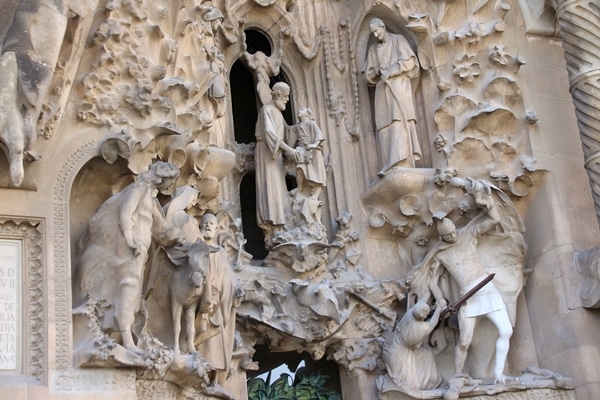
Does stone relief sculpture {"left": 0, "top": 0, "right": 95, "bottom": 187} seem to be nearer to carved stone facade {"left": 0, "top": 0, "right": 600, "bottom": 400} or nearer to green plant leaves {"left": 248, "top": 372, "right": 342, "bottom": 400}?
carved stone facade {"left": 0, "top": 0, "right": 600, "bottom": 400}

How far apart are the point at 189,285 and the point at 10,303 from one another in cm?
150

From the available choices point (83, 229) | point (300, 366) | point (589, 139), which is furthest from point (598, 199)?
point (83, 229)

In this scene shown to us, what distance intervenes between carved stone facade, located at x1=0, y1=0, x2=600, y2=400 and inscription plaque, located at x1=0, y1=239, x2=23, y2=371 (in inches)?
0.7

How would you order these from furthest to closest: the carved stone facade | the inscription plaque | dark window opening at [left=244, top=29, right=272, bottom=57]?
dark window opening at [left=244, top=29, right=272, bottom=57] → the carved stone facade → the inscription plaque

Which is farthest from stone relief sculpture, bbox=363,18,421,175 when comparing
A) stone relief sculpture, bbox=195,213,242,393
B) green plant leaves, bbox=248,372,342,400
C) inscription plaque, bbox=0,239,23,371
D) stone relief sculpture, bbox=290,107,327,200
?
inscription plaque, bbox=0,239,23,371

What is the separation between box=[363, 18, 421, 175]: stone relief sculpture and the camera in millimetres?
12984

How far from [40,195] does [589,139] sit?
5.64 metres

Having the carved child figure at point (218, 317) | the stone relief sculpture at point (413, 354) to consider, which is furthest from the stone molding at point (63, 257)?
the stone relief sculpture at point (413, 354)

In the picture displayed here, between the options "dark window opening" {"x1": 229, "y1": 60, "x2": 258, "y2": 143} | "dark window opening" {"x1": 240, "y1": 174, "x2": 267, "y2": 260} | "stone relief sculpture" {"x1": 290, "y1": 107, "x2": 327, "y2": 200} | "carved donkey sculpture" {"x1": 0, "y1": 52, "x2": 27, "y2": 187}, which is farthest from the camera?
"dark window opening" {"x1": 229, "y1": 60, "x2": 258, "y2": 143}

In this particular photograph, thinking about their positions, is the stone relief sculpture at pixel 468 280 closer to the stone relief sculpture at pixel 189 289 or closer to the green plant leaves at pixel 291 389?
the green plant leaves at pixel 291 389

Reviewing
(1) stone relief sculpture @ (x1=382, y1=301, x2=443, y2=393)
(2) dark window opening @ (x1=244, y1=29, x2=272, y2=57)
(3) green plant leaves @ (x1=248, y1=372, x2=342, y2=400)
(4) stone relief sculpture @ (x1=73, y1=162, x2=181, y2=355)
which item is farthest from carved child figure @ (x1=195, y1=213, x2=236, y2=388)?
(2) dark window opening @ (x1=244, y1=29, x2=272, y2=57)

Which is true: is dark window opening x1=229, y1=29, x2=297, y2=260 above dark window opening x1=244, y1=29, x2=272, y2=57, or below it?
below

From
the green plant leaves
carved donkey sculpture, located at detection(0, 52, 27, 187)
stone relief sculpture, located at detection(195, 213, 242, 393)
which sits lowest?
the green plant leaves

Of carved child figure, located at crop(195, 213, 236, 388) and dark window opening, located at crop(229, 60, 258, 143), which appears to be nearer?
carved child figure, located at crop(195, 213, 236, 388)
